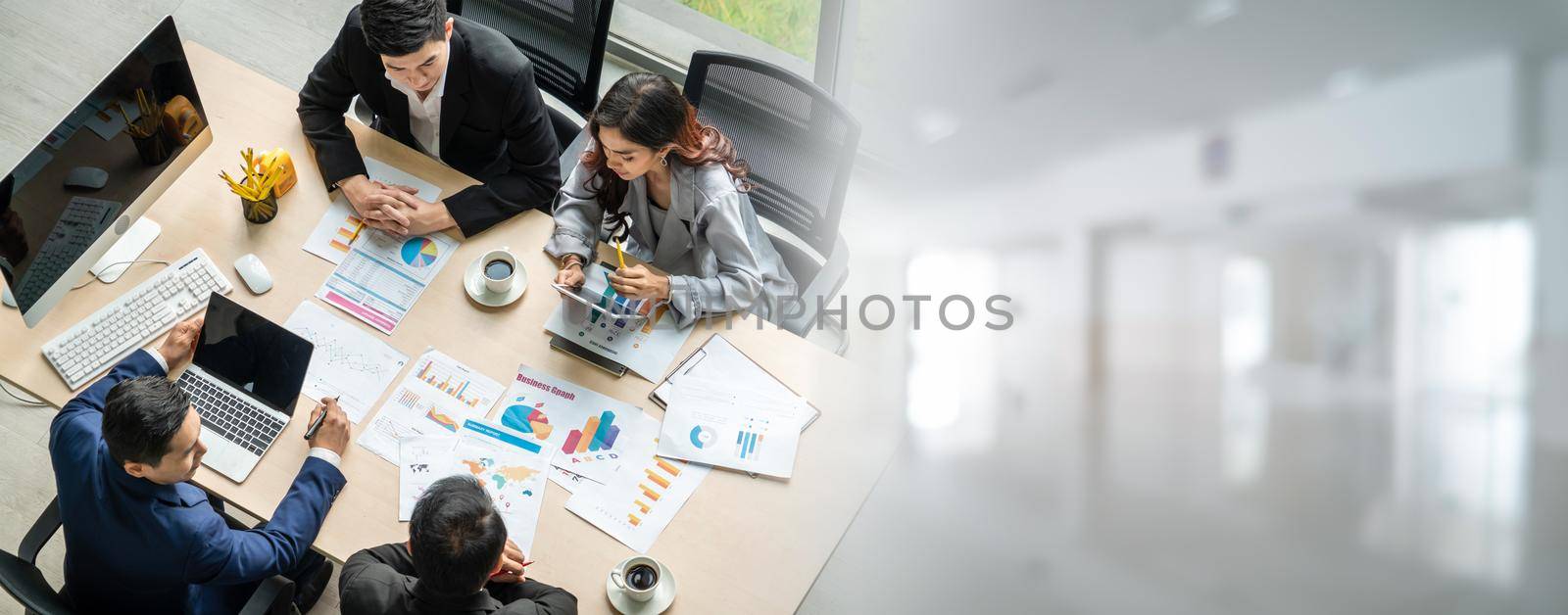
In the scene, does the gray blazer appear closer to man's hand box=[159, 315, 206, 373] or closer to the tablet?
the tablet

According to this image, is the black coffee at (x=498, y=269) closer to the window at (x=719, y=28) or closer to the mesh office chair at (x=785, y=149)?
the mesh office chair at (x=785, y=149)

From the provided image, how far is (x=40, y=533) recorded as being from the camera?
1609 millimetres

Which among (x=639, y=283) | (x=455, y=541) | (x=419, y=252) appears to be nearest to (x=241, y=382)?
(x=419, y=252)

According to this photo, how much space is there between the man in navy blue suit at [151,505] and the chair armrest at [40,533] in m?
0.07

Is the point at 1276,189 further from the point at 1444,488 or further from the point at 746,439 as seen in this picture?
the point at 746,439

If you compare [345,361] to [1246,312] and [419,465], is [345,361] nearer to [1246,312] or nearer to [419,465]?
[419,465]

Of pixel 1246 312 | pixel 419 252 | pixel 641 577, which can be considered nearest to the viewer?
pixel 1246 312

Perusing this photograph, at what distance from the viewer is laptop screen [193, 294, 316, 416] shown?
1.67 m

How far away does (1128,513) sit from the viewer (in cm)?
19

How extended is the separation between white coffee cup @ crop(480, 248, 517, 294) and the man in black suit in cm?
38

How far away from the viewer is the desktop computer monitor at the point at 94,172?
5.01 feet

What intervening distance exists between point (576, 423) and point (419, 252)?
47cm

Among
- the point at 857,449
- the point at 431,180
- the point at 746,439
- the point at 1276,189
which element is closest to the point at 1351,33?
the point at 1276,189

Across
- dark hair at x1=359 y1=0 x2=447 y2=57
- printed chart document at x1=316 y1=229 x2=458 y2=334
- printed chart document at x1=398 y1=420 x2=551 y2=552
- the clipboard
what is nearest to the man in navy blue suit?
printed chart document at x1=398 y1=420 x2=551 y2=552
